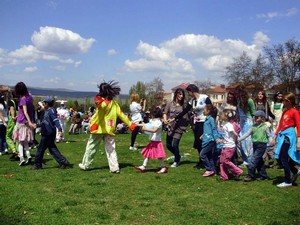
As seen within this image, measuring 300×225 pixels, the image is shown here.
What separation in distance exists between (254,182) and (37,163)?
548 centimetres

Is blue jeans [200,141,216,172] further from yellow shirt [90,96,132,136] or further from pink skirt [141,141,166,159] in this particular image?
yellow shirt [90,96,132,136]

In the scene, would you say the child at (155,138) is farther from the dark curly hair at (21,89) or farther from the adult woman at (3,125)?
the adult woman at (3,125)

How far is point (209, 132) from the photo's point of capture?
8.44 m

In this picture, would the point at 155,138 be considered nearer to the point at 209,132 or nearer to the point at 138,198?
the point at 209,132

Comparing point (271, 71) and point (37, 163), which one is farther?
point (271, 71)

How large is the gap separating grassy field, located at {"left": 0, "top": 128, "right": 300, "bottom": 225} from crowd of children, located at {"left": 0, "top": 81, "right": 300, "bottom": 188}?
0.37 metres

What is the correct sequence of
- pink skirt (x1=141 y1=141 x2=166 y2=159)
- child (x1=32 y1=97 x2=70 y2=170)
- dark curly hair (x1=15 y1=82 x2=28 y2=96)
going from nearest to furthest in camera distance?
pink skirt (x1=141 y1=141 x2=166 y2=159) → child (x1=32 y1=97 x2=70 y2=170) → dark curly hair (x1=15 y1=82 x2=28 y2=96)

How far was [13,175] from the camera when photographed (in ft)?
27.8

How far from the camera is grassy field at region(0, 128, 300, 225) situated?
5.41 metres

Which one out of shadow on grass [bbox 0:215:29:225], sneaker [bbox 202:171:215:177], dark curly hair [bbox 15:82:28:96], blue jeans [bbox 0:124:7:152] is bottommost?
shadow on grass [bbox 0:215:29:225]

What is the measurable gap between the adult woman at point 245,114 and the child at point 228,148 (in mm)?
1366

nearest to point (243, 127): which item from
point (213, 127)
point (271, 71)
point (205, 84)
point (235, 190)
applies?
point (213, 127)

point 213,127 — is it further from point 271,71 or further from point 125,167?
point 271,71

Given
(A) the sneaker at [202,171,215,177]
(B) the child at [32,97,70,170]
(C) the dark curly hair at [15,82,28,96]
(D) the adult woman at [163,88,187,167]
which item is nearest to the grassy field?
(A) the sneaker at [202,171,215,177]
